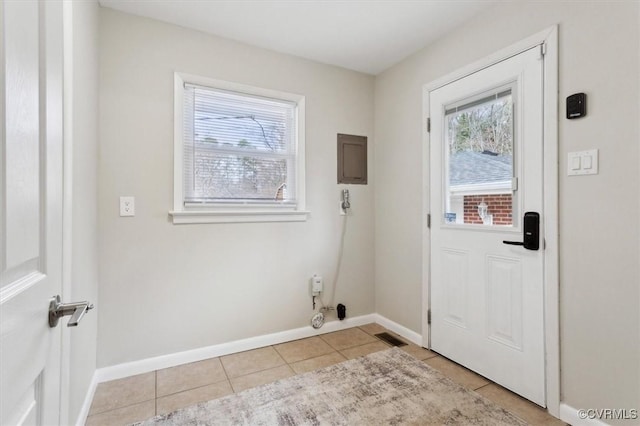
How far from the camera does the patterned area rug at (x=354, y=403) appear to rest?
1694 mm

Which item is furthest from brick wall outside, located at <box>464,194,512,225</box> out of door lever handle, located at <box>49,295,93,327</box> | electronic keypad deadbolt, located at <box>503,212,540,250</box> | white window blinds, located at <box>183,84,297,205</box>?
door lever handle, located at <box>49,295,93,327</box>

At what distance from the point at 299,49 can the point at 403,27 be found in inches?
33.8

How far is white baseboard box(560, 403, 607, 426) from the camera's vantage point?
61.9 inches

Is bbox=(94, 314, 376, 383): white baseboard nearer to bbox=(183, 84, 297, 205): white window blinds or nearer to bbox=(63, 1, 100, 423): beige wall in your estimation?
bbox=(63, 1, 100, 423): beige wall

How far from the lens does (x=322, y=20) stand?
88.4 inches

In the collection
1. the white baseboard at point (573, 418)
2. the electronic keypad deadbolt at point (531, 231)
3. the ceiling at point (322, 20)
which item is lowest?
the white baseboard at point (573, 418)

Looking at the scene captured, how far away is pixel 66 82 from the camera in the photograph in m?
1.32

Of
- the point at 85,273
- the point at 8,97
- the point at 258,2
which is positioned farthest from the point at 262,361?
the point at 258,2

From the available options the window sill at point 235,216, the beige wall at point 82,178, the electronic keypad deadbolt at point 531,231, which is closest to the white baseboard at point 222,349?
the beige wall at point 82,178

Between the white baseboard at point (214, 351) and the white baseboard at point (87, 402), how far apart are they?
→ 5cm

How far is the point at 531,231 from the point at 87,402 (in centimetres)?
275

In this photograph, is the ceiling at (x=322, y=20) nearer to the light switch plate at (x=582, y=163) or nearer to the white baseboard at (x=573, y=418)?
the light switch plate at (x=582, y=163)

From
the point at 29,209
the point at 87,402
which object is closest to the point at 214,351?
the point at 87,402

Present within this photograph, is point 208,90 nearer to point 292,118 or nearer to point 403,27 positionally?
point 292,118
